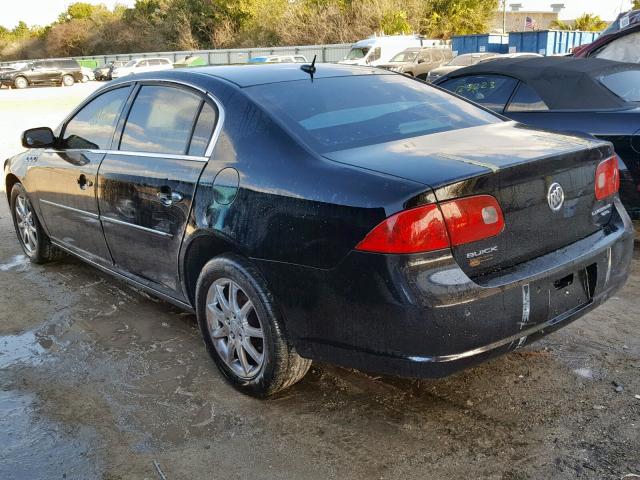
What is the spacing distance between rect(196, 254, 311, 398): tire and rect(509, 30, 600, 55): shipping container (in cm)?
2859

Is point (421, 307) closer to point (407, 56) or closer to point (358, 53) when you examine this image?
point (407, 56)

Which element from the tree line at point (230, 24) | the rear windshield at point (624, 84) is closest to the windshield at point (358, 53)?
the tree line at point (230, 24)

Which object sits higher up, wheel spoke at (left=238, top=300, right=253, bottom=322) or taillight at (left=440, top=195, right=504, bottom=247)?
taillight at (left=440, top=195, right=504, bottom=247)

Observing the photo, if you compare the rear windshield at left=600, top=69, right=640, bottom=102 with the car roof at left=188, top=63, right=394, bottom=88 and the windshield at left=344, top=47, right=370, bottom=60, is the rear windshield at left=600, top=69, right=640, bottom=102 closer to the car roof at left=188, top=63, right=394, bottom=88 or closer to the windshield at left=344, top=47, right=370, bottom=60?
the car roof at left=188, top=63, right=394, bottom=88

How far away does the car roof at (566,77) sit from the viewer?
5227mm

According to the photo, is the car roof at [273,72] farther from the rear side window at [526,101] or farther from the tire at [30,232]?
the tire at [30,232]

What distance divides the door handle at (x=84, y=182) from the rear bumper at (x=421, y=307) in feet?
6.12

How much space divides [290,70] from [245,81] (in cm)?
41

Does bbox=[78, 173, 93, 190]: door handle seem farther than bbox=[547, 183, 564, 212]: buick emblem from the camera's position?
Yes

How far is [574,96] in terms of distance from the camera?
531 centimetres

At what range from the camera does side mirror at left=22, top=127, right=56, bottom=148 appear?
15.2ft

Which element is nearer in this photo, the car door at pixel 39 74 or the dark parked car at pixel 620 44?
the dark parked car at pixel 620 44

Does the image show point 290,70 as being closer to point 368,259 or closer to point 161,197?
point 161,197

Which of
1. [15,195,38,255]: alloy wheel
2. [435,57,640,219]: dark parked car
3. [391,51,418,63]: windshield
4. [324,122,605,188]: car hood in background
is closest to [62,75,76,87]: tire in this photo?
[391,51,418,63]: windshield
